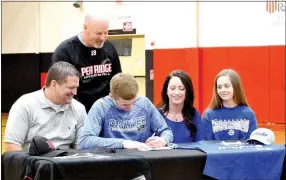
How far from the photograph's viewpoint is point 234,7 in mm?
9938

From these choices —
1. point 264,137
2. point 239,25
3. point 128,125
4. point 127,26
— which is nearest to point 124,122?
point 128,125

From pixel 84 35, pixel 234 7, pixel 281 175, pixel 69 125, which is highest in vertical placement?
pixel 234 7

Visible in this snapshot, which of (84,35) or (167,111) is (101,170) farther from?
(84,35)

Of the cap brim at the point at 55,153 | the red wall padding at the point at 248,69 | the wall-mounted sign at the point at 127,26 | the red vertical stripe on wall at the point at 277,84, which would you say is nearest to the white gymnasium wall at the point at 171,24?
the red wall padding at the point at 248,69

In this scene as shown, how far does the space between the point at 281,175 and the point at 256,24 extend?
23.3 feet

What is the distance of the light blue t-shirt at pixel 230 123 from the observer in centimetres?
392

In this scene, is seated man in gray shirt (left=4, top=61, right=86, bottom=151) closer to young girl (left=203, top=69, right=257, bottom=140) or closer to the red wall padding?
young girl (left=203, top=69, right=257, bottom=140)

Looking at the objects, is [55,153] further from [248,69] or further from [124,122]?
[248,69]

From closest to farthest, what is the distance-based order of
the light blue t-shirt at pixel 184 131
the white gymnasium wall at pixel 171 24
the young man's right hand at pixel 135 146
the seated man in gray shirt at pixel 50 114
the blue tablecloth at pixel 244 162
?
the blue tablecloth at pixel 244 162 → the young man's right hand at pixel 135 146 → the seated man in gray shirt at pixel 50 114 → the light blue t-shirt at pixel 184 131 → the white gymnasium wall at pixel 171 24

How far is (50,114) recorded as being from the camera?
11.5 ft

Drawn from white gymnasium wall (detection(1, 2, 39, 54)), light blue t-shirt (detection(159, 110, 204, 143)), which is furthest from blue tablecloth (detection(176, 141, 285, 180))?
white gymnasium wall (detection(1, 2, 39, 54))

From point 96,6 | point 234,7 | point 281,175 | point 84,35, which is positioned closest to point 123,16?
point 96,6

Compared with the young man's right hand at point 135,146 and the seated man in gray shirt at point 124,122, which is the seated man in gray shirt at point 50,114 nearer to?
the seated man in gray shirt at point 124,122

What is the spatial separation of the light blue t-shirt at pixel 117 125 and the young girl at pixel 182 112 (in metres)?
0.47
